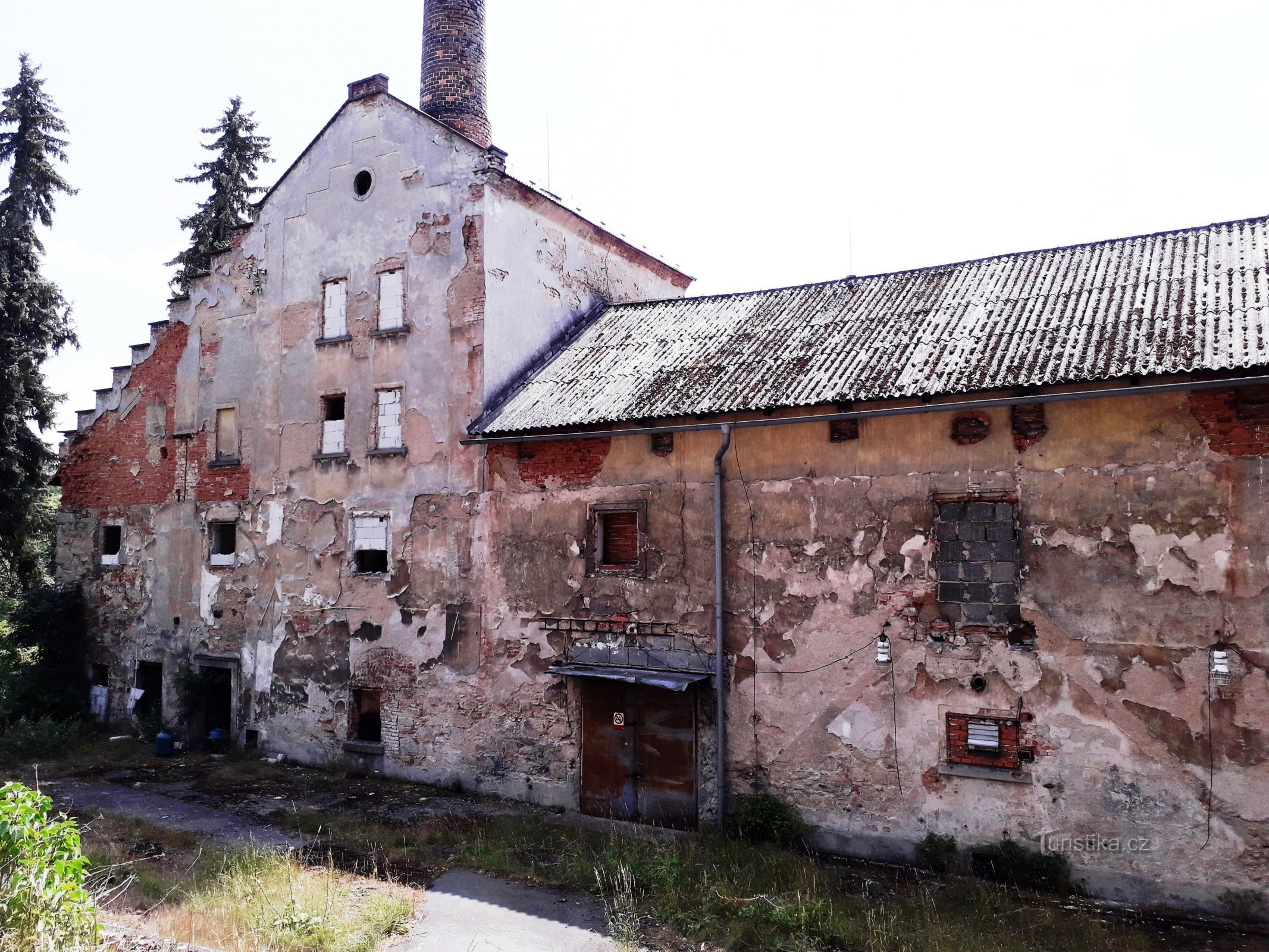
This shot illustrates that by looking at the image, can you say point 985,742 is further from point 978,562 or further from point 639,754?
point 639,754

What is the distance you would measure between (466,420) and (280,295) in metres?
5.43

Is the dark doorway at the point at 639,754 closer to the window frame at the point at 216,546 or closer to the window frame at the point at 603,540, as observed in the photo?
the window frame at the point at 603,540

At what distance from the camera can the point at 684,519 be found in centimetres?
1209

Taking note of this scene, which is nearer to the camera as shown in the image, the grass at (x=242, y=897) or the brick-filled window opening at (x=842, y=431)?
the grass at (x=242, y=897)

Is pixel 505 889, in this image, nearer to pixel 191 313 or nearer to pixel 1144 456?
pixel 1144 456

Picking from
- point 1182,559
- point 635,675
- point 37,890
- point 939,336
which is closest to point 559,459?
point 635,675

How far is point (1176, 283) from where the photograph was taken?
35.8 ft

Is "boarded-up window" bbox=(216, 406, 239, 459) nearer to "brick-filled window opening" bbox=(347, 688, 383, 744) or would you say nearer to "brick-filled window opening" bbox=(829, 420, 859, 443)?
"brick-filled window opening" bbox=(347, 688, 383, 744)

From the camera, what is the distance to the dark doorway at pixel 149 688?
A: 17.7m

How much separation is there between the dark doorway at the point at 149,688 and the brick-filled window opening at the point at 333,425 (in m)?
6.31

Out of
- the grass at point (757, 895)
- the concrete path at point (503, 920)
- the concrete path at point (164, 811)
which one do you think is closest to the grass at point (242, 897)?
the concrete path at point (503, 920)

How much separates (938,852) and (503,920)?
5.10 metres

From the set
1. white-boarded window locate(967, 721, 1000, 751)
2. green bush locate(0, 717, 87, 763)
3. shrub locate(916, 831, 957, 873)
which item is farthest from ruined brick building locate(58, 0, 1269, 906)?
green bush locate(0, 717, 87, 763)

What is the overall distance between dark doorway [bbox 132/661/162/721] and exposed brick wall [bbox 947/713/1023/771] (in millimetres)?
15256
